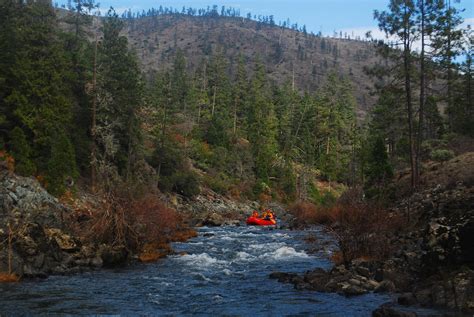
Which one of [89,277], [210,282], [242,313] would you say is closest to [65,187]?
[89,277]

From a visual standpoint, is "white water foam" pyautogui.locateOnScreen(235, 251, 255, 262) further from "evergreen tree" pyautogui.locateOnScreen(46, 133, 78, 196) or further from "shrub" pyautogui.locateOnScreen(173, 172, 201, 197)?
"shrub" pyautogui.locateOnScreen(173, 172, 201, 197)

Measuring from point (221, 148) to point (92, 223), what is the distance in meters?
47.5

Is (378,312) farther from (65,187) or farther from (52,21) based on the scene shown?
(52,21)

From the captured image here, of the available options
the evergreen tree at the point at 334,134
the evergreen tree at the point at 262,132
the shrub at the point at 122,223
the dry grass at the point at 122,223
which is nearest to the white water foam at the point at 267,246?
the dry grass at the point at 122,223

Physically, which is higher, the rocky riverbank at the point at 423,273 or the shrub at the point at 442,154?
the shrub at the point at 442,154

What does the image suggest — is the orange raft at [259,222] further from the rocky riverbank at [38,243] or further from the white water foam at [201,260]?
the rocky riverbank at [38,243]

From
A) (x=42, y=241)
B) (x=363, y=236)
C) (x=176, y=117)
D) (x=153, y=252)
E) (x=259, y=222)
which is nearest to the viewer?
(x=42, y=241)

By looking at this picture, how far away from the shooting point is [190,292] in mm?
14734

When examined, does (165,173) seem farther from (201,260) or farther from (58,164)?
(201,260)

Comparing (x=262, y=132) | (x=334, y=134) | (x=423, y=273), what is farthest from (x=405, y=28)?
(x=334, y=134)

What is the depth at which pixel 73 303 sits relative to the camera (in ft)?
42.3

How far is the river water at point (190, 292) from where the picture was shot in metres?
12.3

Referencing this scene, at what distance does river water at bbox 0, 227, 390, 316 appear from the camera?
12305mm

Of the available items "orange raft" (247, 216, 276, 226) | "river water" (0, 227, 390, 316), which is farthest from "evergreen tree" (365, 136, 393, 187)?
"river water" (0, 227, 390, 316)
